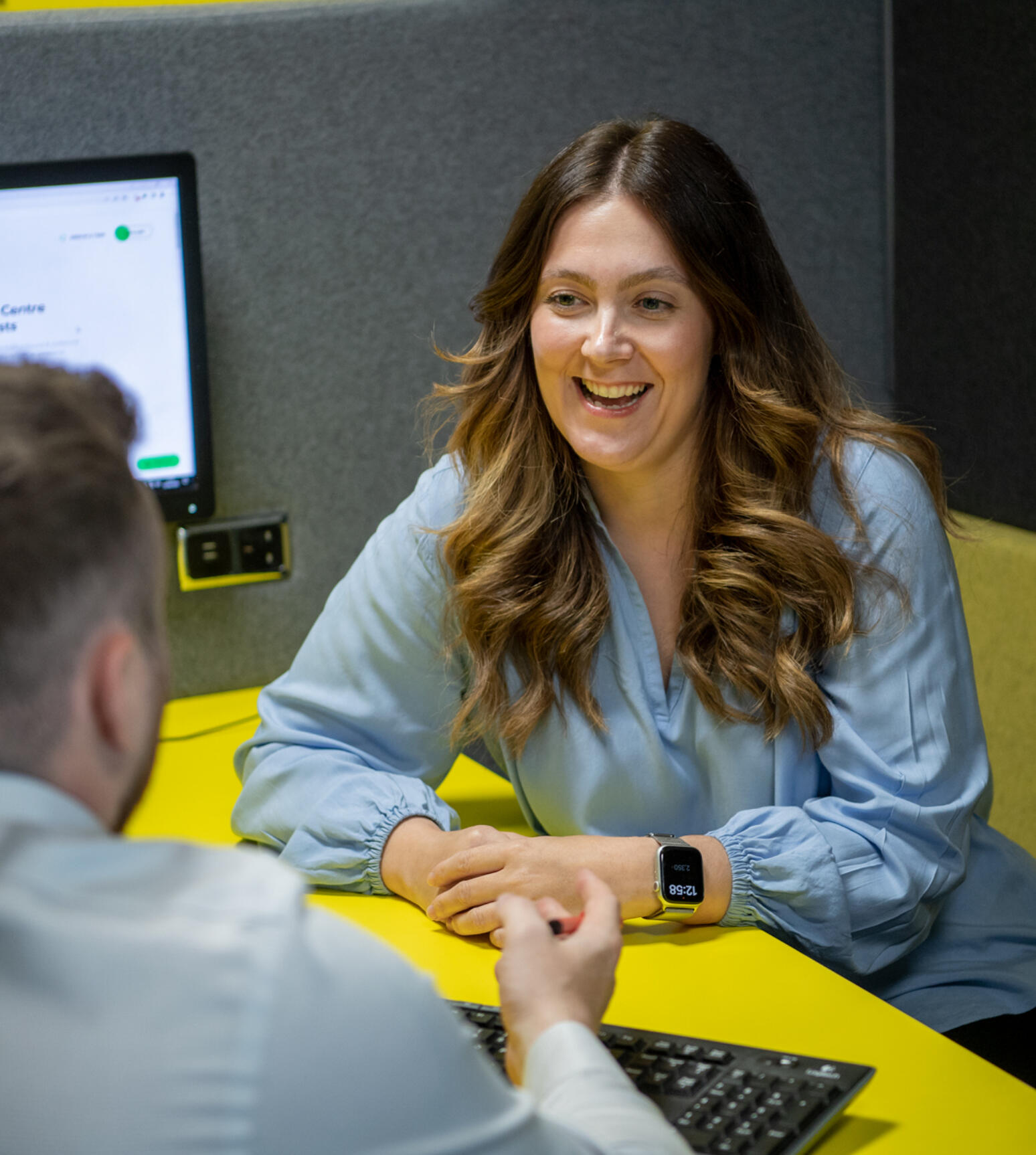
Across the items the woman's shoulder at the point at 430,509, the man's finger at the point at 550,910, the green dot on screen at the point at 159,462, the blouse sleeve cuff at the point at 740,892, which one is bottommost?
the blouse sleeve cuff at the point at 740,892

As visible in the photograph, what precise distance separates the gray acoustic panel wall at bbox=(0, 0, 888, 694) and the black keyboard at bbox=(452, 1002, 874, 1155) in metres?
0.91

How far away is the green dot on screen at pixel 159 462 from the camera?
59.2 inches

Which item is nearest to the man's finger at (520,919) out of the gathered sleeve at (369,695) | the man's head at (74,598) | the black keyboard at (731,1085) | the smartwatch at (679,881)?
the black keyboard at (731,1085)

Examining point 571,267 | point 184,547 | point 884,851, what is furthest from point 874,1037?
point 184,547

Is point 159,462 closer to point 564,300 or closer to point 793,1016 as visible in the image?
point 564,300

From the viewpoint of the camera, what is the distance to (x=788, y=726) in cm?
118

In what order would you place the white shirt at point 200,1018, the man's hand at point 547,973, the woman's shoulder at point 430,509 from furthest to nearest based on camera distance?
the woman's shoulder at point 430,509
the man's hand at point 547,973
the white shirt at point 200,1018

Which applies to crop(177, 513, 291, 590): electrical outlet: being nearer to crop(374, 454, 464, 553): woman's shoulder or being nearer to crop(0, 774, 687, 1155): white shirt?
crop(374, 454, 464, 553): woman's shoulder

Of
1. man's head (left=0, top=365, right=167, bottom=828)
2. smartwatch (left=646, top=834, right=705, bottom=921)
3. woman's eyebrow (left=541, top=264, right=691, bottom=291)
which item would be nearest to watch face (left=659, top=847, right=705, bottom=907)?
smartwatch (left=646, top=834, right=705, bottom=921)

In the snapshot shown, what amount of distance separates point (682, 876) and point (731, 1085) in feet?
0.91

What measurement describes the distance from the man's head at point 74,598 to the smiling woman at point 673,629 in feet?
1.97

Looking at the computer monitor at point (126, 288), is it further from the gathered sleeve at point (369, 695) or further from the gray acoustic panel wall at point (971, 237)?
the gray acoustic panel wall at point (971, 237)

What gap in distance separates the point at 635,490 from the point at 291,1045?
0.89m

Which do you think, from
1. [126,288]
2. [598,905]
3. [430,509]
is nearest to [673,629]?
[430,509]
